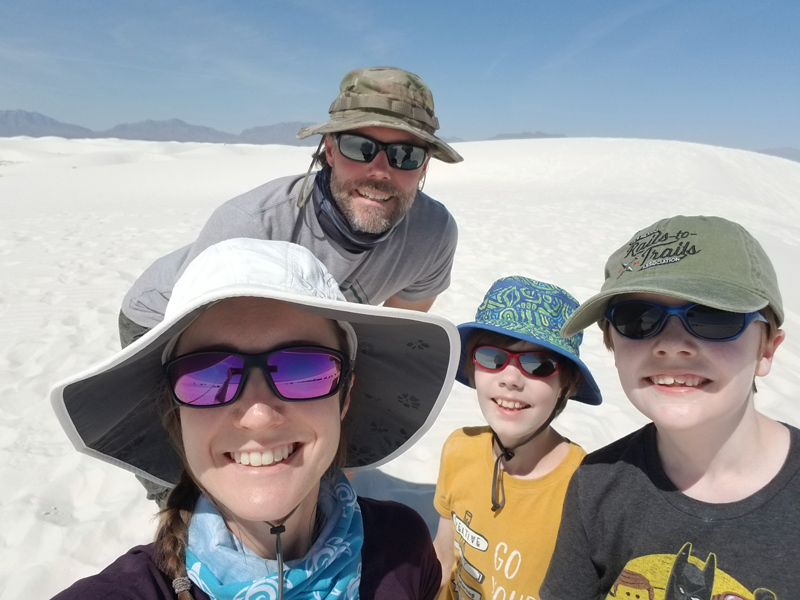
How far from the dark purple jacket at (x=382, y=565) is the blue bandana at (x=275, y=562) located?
6cm

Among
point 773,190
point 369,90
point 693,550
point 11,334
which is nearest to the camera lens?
point 693,550

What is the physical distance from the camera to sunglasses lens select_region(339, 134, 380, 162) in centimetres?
245

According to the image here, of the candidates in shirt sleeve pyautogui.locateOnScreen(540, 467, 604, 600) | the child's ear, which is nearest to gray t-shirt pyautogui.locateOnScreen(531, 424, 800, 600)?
shirt sleeve pyautogui.locateOnScreen(540, 467, 604, 600)

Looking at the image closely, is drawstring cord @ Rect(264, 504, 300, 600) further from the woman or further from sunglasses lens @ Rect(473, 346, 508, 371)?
sunglasses lens @ Rect(473, 346, 508, 371)

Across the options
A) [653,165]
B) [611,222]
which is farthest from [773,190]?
[611,222]

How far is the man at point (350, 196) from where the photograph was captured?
7.65 feet

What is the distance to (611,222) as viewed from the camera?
1124 centimetres

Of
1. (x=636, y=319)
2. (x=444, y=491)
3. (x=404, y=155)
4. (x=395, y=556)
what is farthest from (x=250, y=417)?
(x=404, y=155)

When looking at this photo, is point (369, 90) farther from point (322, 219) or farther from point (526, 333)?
point (526, 333)

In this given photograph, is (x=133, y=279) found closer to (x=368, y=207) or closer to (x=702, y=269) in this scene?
(x=368, y=207)

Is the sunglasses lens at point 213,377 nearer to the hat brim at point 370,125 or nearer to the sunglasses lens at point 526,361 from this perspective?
the sunglasses lens at point 526,361

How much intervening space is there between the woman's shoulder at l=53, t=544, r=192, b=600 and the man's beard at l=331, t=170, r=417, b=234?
66.0 inches

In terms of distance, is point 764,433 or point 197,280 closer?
point 197,280

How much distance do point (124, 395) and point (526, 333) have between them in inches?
48.9
